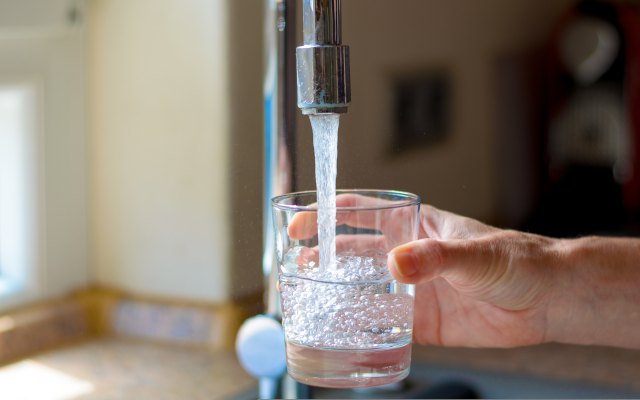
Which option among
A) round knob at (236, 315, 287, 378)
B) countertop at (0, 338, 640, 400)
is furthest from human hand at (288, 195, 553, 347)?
countertop at (0, 338, 640, 400)

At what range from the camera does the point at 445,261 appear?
51 cm

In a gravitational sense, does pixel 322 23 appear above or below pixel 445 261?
above

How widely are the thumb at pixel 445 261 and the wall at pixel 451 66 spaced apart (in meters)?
0.08

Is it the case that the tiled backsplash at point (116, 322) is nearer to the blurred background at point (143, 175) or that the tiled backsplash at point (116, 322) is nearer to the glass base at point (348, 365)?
the blurred background at point (143, 175)

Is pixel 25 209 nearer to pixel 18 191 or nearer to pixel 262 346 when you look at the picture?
pixel 18 191

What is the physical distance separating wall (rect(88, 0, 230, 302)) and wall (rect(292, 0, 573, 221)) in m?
0.13

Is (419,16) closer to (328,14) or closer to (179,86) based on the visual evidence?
(179,86)

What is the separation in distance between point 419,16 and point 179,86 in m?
0.64

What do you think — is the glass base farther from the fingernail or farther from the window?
the window

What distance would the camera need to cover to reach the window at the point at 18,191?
0.66 metres

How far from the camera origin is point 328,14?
50 cm

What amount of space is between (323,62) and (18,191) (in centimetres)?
29

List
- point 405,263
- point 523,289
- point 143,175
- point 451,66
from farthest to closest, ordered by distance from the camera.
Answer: point 451,66 → point 143,175 → point 523,289 → point 405,263

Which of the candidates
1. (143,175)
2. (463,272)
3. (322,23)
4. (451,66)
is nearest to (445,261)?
(463,272)
